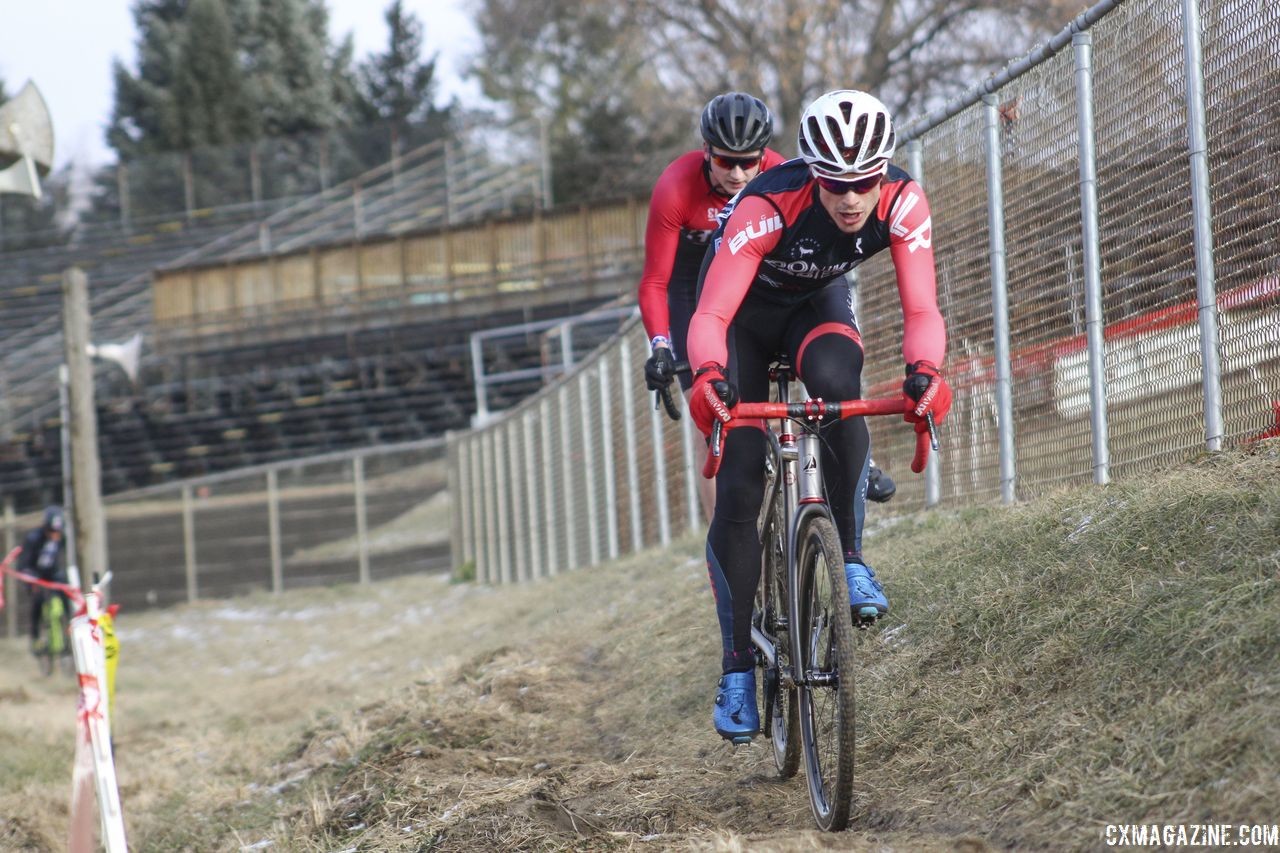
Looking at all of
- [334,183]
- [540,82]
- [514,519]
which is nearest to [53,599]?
[514,519]

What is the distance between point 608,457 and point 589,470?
3.05 ft

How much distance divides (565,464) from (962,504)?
981 cm

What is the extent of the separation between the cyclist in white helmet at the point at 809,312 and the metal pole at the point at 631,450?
905 cm

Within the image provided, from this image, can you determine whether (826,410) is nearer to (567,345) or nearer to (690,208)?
(690,208)

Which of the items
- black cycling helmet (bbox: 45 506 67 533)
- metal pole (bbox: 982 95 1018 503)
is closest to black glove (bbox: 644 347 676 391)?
metal pole (bbox: 982 95 1018 503)

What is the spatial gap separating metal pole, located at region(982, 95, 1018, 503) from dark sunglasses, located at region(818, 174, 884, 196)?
286cm

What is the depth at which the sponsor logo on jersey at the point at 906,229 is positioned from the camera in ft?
15.2

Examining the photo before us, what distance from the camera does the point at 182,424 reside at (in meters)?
33.9

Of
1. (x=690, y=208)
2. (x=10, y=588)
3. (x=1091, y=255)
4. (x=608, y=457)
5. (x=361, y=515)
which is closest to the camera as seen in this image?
(x=690, y=208)

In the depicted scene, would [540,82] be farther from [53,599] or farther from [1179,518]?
[1179,518]

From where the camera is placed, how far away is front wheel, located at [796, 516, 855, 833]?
398 cm

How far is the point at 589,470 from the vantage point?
630 inches

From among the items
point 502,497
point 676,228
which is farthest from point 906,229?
point 502,497

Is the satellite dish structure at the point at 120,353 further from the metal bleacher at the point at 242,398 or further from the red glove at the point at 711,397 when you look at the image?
the metal bleacher at the point at 242,398
